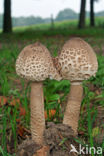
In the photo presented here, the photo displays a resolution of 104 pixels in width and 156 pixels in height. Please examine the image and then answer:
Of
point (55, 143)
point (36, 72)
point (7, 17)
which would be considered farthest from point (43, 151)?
point (7, 17)

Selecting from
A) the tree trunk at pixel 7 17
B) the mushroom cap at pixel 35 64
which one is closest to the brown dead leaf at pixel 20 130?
the mushroom cap at pixel 35 64

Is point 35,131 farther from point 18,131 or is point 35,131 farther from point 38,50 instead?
point 38,50

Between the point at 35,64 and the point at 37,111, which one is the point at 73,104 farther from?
the point at 35,64

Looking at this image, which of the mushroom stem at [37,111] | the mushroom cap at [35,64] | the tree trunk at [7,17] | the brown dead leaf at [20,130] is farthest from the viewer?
the tree trunk at [7,17]

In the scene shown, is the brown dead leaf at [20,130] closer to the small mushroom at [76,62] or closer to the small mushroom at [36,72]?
the small mushroom at [36,72]

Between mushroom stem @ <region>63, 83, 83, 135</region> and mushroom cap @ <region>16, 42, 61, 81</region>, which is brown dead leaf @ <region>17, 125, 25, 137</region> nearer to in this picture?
mushroom stem @ <region>63, 83, 83, 135</region>

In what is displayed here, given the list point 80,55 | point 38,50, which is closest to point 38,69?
point 38,50
